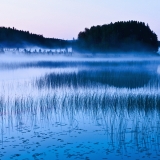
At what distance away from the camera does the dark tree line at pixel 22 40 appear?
291ft

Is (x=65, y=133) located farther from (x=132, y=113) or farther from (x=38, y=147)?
(x=132, y=113)

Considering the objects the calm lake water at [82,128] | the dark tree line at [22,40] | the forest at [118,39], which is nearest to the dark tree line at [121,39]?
the forest at [118,39]

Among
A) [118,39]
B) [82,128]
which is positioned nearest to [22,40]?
[118,39]

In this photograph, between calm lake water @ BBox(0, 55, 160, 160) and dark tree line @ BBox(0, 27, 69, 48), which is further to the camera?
dark tree line @ BBox(0, 27, 69, 48)

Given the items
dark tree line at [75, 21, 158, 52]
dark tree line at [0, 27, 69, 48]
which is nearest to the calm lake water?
dark tree line at [75, 21, 158, 52]

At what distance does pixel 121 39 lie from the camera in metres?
73.3

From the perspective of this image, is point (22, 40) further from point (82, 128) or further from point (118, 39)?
point (82, 128)

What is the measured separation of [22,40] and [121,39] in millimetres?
31858

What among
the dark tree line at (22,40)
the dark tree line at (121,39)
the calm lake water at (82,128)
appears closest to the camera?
the calm lake water at (82,128)

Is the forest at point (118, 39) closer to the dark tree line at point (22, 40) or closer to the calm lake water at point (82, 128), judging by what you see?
the dark tree line at point (22, 40)

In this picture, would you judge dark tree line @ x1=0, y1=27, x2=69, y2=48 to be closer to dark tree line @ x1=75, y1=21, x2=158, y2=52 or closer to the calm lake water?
dark tree line @ x1=75, y1=21, x2=158, y2=52

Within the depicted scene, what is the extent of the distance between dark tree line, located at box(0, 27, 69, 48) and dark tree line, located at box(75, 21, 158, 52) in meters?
20.9

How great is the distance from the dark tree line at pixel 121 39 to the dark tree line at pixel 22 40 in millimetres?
20946

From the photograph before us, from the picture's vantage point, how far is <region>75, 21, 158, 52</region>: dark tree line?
70625 millimetres
